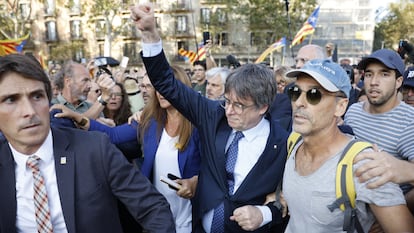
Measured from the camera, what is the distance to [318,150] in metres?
2.02

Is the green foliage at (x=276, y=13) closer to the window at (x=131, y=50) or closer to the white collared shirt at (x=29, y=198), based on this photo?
the window at (x=131, y=50)

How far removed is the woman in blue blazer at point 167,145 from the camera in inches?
115

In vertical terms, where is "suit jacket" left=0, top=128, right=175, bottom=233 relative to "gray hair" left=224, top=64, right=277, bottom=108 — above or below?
below

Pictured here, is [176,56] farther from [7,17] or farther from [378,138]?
[378,138]

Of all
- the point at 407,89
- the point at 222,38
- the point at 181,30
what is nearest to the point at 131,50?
the point at 181,30

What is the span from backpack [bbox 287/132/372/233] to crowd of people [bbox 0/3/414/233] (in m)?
0.01

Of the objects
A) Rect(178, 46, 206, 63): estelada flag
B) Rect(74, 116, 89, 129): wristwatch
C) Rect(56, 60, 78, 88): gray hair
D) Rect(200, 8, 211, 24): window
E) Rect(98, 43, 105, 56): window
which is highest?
Rect(200, 8, 211, 24): window

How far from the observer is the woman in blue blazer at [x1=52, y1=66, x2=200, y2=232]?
9.61 ft

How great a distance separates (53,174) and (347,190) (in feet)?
4.99

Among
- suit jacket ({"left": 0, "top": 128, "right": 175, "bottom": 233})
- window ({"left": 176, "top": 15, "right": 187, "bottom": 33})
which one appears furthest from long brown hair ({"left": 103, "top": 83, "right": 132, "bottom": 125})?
window ({"left": 176, "top": 15, "right": 187, "bottom": 33})

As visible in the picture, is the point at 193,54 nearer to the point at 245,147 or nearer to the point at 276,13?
the point at 245,147

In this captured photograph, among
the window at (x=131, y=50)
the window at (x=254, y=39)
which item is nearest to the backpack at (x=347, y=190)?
the window at (x=254, y=39)

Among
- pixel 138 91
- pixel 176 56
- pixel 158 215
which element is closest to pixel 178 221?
pixel 158 215

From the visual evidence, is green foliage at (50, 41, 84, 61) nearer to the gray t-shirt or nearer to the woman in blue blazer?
the woman in blue blazer
